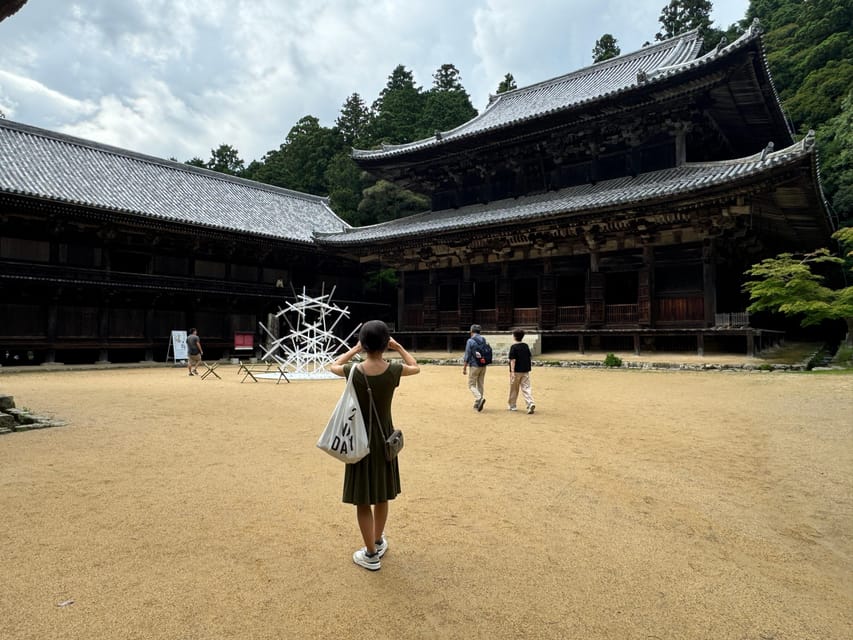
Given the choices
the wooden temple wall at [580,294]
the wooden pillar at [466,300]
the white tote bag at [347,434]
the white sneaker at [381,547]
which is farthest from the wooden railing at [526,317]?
the white tote bag at [347,434]

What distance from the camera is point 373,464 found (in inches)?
121

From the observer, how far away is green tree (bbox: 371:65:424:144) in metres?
42.7

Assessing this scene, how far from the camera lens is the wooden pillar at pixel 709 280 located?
16000 mm

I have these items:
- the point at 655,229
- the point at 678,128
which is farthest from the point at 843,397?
the point at 678,128

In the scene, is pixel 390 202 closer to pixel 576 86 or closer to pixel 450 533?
pixel 576 86

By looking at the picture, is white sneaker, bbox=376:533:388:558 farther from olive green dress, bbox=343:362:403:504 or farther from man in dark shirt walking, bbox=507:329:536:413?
man in dark shirt walking, bbox=507:329:536:413

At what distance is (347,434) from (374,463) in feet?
0.95

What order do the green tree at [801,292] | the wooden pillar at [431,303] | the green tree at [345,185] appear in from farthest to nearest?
the green tree at [345,185]
the wooden pillar at [431,303]
the green tree at [801,292]

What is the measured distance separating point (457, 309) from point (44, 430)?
1748 centimetres

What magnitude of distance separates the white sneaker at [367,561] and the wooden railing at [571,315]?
17.1 meters

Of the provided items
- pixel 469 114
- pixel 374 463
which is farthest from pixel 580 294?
pixel 469 114

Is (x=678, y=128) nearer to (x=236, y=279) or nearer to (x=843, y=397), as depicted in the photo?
(x=843, y=397)

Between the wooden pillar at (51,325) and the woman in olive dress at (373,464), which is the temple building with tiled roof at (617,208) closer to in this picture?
the wooden pillar at (51,325)

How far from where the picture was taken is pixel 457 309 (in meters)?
22.8
